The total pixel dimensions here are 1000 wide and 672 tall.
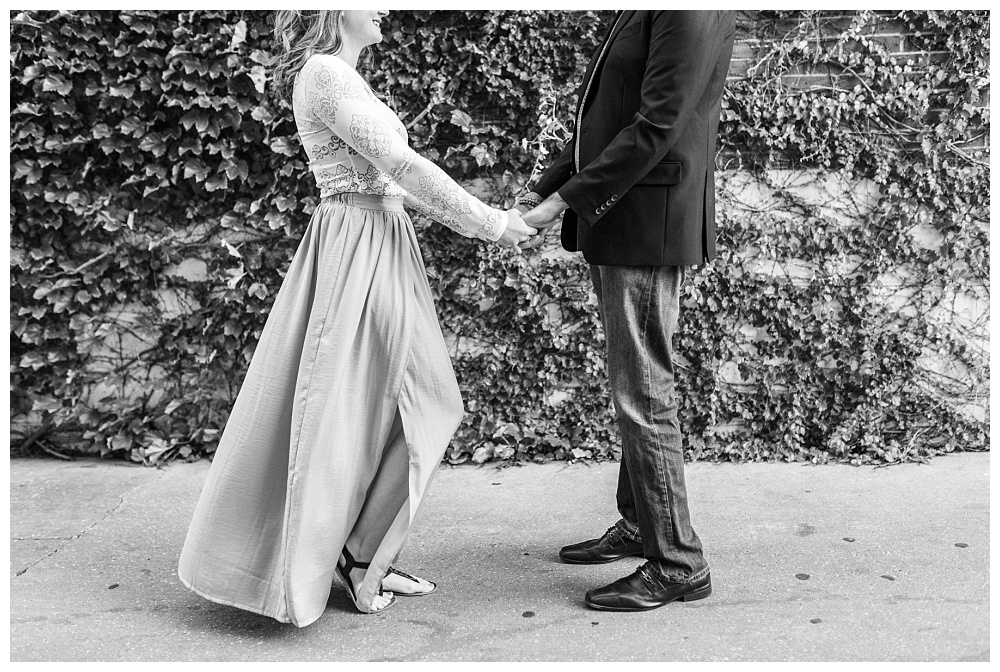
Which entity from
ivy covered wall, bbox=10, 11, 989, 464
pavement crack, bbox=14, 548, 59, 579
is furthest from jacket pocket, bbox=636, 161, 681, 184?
pavement crack, bbox=14, 548, 59, 579

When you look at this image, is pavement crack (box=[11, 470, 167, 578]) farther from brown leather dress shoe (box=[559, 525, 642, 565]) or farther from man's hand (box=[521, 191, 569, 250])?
man's hand (box=[521, 191, 569, 250])

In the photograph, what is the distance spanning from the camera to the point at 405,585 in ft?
8.41

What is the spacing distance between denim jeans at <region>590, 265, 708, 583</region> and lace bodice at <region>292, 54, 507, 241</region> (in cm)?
41

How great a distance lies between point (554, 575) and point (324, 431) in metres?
0.92

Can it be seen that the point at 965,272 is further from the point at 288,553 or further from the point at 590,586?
the point at 288,553

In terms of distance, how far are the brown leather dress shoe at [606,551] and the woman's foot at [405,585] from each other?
0.49 m

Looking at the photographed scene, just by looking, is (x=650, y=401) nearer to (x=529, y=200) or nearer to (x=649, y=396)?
(x=649, y=396)

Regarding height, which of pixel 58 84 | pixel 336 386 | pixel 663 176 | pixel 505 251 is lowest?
pixel 336 386

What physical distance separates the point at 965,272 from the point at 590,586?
2450 mm

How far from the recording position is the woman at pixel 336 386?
227 centimetres

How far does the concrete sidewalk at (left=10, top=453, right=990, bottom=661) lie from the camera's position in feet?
7.33

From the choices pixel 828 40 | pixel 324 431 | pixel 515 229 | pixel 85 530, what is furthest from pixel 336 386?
pixel 828 40
